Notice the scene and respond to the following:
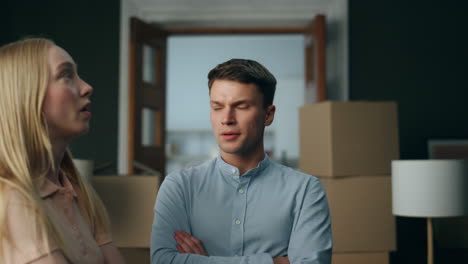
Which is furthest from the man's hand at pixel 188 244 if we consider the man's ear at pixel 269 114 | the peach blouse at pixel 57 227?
the man's ear at pixel 269 114

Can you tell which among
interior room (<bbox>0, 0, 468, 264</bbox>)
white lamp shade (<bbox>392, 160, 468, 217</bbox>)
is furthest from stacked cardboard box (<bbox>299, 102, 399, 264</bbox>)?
interior room (<bbox>0, 0, 468, 264</bbox>)

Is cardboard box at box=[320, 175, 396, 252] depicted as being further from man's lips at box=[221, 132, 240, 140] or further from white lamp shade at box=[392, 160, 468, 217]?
man's lips at box=[221, 132, 240, 140]

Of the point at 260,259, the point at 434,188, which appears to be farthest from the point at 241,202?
the point at 434,188

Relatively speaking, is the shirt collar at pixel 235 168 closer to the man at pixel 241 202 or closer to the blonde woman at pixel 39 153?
the man at pixel 241 202

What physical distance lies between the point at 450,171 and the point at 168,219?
175cm

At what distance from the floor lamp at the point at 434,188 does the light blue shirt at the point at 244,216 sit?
1.27m

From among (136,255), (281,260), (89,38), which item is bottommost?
(136,255)

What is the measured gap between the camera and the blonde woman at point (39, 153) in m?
0.97

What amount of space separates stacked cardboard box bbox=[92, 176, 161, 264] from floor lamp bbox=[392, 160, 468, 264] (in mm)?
1313

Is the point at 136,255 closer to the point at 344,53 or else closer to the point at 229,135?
the point at 229,135

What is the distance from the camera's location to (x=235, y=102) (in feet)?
4.85

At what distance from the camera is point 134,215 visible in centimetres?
254

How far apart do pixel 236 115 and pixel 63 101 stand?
0.53 meters

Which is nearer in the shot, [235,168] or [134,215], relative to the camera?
[235,168]
